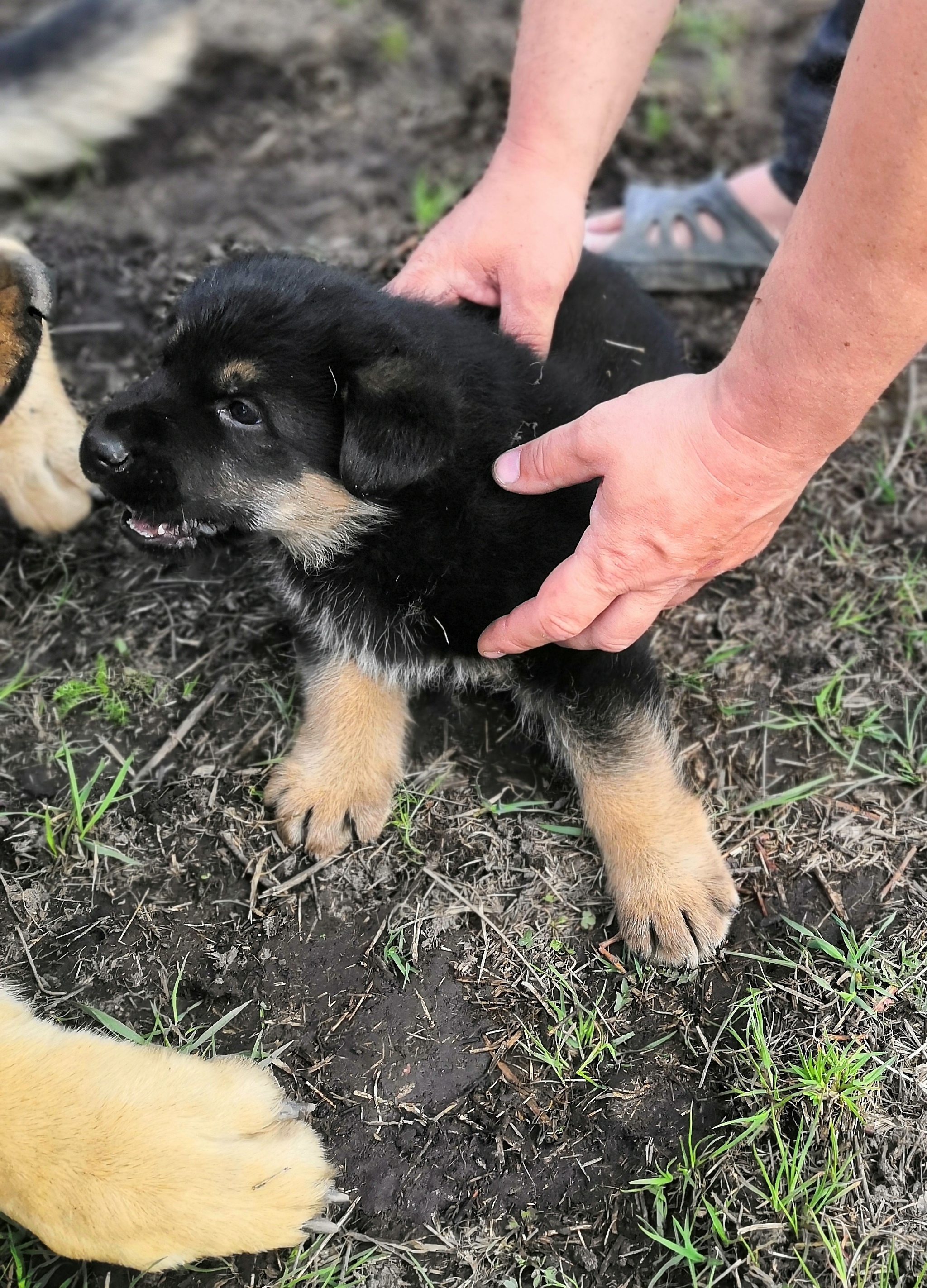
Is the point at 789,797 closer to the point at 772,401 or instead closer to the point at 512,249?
the point at 772,401

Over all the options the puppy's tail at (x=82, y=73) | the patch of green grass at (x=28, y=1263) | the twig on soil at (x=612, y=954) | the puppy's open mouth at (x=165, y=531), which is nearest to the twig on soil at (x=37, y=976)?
the patch of green grass at (x=28, y=1263)

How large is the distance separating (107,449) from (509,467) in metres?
1.06

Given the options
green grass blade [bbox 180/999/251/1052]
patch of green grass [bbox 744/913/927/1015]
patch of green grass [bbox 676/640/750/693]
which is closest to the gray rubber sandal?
patch of green grass [bbox 676/640/750/693]

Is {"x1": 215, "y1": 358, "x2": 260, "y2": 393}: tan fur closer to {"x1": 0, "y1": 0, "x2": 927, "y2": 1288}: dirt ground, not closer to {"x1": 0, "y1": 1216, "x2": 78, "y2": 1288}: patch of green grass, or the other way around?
{"x1": 0, "y1": 0, "x2": 927, "y2": 1288}: dirt ground

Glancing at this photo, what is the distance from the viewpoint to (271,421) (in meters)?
2.65

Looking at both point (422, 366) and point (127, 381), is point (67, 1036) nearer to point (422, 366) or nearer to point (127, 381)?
point (422, 366)

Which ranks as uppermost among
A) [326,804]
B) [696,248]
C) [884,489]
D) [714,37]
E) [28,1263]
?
[714,37]

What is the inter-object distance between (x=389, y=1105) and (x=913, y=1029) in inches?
51.4

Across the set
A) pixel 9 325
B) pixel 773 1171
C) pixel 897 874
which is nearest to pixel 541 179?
pixel 9 325

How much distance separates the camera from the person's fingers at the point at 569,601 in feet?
8.09

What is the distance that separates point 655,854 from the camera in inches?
106

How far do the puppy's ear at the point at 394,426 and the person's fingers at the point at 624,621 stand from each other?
58 centimetres

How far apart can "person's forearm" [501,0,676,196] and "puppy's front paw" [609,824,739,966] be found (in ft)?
7.08

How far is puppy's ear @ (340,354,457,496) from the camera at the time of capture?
245cm
